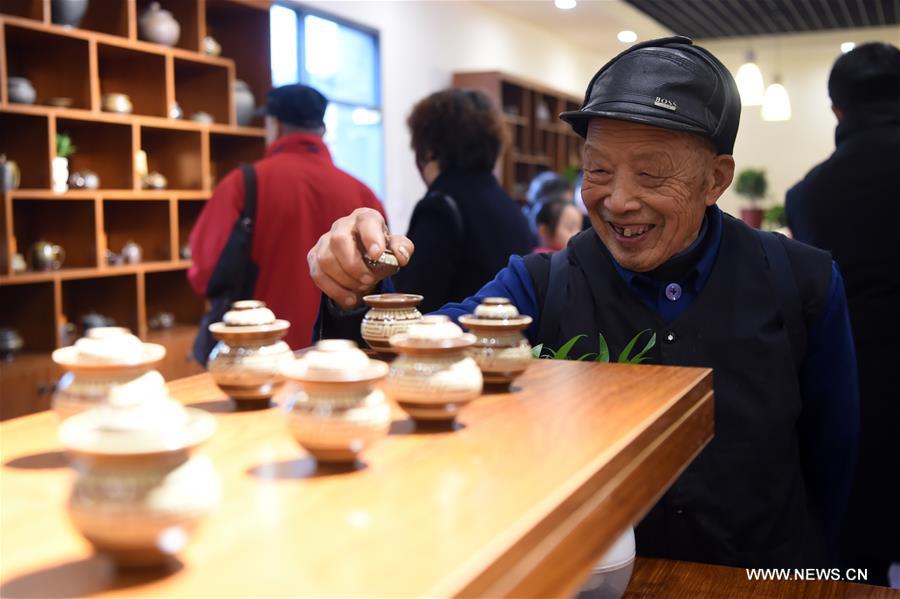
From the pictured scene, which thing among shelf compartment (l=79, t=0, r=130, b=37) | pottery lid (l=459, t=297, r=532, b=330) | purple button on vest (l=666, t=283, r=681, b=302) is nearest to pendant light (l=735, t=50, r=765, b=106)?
shelf compartment (l=79, t=0, r=130, b=37)

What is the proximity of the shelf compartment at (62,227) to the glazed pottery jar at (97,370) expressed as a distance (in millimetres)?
3987

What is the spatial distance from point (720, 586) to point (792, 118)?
41.9 feet

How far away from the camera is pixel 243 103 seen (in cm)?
567

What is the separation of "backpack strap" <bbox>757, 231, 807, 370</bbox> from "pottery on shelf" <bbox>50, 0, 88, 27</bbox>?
376cm

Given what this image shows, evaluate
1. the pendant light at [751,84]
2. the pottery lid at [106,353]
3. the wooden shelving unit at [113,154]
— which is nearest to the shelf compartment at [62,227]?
the wooden shelving unit at [113,154]

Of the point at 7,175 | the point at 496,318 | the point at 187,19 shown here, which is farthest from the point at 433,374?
the point at 187,19

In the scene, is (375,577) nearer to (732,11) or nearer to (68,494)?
(68,494)

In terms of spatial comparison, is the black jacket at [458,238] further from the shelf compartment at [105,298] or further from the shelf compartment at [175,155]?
the shelf compartment at [175,155]

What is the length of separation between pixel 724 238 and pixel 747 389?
0.31 m

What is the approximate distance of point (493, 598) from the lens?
0.67m

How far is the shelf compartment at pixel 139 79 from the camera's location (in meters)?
5.07

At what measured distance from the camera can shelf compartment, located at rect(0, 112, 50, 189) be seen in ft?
14.3

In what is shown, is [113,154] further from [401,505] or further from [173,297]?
[401,505]

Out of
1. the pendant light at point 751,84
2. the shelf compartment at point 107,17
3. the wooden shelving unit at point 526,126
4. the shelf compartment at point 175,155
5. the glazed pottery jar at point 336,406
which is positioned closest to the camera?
Result: the glazed pottery jar at point 336,406
